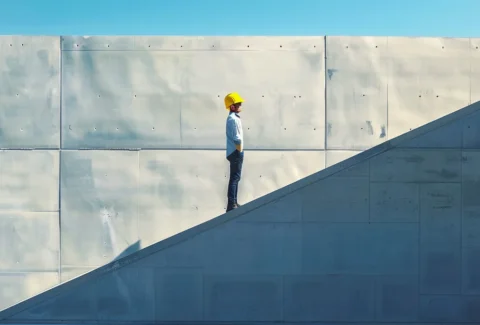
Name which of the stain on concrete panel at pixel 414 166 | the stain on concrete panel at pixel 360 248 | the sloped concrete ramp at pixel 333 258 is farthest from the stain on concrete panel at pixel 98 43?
the stain on concrete panel at pixel 414 166

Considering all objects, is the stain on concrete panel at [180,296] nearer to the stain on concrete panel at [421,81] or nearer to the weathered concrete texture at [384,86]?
the weathered concrete texture at [384,86]

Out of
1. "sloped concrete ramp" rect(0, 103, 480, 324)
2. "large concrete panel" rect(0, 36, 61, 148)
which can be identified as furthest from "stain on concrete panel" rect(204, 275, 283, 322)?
"large concrete panel" rect(0, 36, 61, 148)

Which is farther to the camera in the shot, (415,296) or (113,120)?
(113,120)

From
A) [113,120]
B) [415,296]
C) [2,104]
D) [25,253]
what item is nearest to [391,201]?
[415,296]

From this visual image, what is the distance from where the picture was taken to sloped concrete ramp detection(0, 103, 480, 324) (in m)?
5.70

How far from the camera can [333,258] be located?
579 centimetres

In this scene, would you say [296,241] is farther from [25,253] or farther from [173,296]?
[25,253]

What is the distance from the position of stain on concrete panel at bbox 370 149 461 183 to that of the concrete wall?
5.66ft

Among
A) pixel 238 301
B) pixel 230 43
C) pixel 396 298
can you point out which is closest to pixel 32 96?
pixel 230 43

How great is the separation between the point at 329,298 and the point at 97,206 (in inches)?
157

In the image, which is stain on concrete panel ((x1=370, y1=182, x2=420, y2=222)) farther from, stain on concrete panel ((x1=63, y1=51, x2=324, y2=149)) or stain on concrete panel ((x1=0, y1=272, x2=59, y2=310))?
stain on concrete panel ((x1=0, y1=272, x2=59, y2=310))

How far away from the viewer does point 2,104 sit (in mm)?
7590

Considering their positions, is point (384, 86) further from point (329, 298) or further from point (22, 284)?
point (22, 284)

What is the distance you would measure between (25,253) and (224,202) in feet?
10.9
